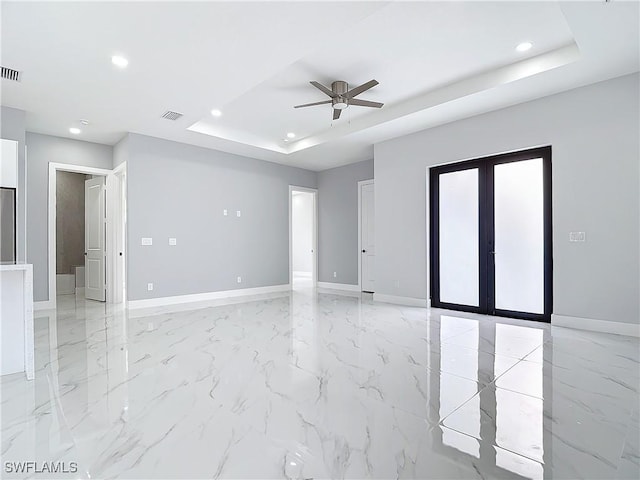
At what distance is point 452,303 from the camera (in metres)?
5.40

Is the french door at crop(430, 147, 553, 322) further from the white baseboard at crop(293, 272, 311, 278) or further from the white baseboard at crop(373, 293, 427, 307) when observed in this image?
the white baseboard at crop(293, 272, 311, 278)

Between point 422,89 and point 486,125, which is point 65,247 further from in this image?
point 486,125

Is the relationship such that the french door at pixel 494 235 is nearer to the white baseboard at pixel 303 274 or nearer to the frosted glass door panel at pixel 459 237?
the frosted glass door panel at pixel 459 237

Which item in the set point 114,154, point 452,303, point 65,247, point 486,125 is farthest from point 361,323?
point 65,247

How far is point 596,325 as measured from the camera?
399cm

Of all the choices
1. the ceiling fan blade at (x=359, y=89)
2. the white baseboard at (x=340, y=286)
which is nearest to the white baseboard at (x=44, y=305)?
the white baseboard at (x=340, y=286)

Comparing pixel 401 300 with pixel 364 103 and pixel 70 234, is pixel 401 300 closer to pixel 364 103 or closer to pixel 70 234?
pixel 364 103

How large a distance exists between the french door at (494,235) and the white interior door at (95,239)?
19.5ft

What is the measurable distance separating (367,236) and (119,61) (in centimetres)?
539

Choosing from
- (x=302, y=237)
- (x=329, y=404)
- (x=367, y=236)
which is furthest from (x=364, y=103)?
(x=302, y=237)

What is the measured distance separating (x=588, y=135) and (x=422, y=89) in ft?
6.61

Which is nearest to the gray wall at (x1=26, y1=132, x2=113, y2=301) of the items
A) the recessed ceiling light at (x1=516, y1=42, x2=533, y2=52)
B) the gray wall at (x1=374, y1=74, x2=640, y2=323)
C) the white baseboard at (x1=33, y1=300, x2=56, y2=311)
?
the white baseboard at (x1=33, y1=300, x2=56, y2=311)

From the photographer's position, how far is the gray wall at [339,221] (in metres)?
7.78

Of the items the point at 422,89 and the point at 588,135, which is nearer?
the point at 588,135
